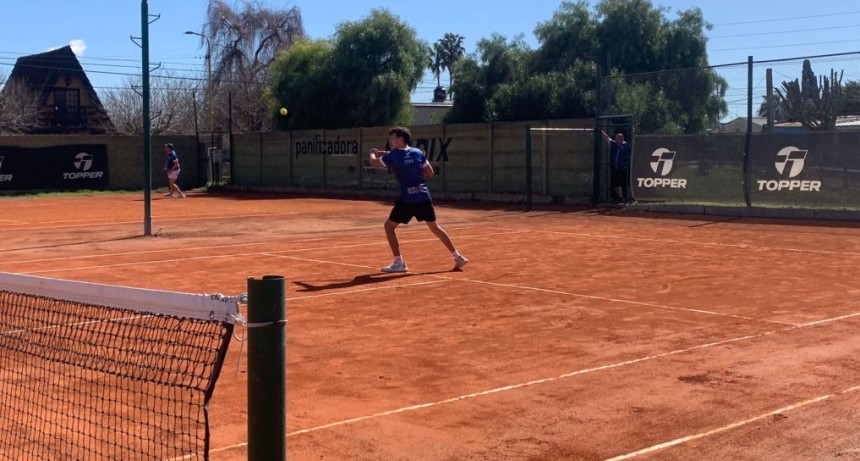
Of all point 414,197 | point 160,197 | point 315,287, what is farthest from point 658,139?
point 160,197

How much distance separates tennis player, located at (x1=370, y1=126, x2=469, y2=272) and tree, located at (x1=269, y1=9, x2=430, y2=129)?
2632 centimetres

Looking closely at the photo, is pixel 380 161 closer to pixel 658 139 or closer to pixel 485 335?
pixel 485 335

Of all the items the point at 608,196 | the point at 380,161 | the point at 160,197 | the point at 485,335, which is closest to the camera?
the point at 485,335

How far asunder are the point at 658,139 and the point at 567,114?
15.2 meters

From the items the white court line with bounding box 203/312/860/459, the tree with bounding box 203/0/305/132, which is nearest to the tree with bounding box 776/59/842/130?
the white court line with bounding box 203/312/860/459

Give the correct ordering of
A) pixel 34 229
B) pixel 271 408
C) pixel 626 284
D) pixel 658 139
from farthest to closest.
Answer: pixel 658 139 → pixel 34 229 → pixel 626 284 → pixel 271 408

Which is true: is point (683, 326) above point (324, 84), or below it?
below

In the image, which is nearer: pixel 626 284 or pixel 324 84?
pixel 626 284

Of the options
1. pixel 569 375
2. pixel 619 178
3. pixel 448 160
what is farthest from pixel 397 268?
pixel 448 160

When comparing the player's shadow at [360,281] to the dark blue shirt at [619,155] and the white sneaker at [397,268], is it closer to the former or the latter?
the white sneaker at [397,268]

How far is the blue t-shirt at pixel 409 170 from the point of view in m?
11.8

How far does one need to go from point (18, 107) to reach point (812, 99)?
43215 millimetres

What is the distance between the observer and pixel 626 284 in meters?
10.6

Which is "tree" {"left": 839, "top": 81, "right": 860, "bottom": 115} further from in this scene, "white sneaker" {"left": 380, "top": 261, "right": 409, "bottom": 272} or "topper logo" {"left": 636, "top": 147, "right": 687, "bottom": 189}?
"white sneaker" {"left": 380, "top": 261, "right": 409, "bottom": 272}
